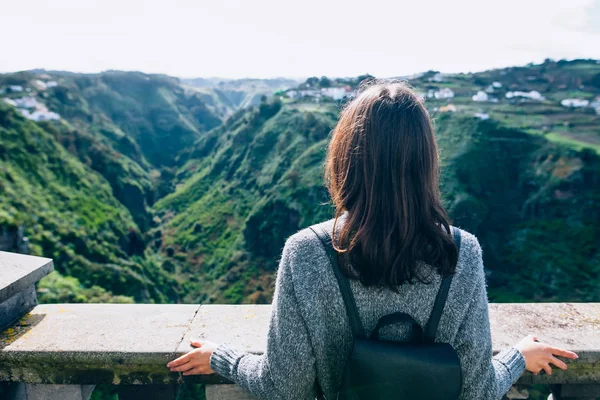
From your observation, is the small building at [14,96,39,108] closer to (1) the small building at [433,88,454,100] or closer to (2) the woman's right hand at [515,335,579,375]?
(1) the small building at [433,88,454,100]

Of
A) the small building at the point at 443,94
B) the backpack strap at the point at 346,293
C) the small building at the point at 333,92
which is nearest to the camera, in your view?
the backpack strap at the point at 346,293

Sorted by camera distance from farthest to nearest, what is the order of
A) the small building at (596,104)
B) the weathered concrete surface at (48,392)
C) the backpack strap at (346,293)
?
the small building at (596,104) → the weathered concrete surface at (48,392) → the backpack strap at (346,293)

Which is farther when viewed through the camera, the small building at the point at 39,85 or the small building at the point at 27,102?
the small building at the point at 39,85

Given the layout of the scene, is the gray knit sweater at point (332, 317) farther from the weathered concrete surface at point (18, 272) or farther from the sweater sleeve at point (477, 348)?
the weathered concrete surface at point (18, 272)

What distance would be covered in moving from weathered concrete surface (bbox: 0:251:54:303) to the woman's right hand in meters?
2.45

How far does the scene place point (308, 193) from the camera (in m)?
54.5

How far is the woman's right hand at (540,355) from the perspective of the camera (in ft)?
7.11

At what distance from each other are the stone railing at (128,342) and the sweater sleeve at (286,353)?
0.41 meters

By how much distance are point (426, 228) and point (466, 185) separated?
52.0m

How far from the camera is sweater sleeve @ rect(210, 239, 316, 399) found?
171 centimetres

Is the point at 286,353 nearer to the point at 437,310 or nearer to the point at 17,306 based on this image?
the point at 437,310

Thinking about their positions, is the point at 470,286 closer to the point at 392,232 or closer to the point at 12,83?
the point at 392,232

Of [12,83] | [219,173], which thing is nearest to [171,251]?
[219,173]

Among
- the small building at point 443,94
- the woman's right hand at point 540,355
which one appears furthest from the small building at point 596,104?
the woman's right hand at point 540,355
